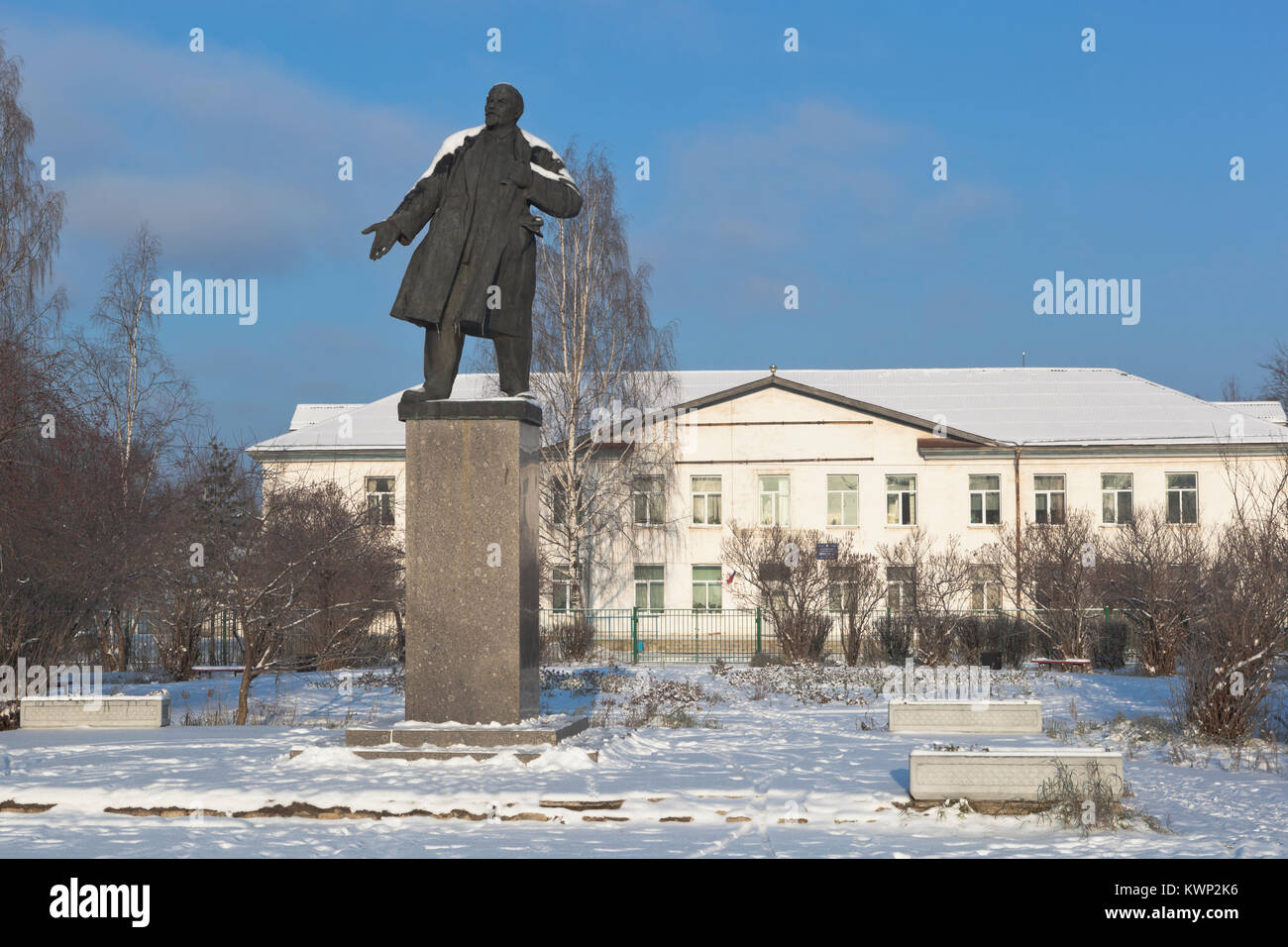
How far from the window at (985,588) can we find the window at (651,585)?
9743 millimetres

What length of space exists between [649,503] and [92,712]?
25.9 meters

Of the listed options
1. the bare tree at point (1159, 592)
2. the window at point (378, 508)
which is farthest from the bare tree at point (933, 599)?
the window at point (378, 508)

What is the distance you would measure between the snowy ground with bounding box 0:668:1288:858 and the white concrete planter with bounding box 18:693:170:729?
400 millimetres

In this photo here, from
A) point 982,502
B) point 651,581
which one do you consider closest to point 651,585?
point 651,581

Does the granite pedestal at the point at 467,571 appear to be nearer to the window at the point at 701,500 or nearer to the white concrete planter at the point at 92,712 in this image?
the white concrete planter at the point at 92,712

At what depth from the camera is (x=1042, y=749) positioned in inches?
282

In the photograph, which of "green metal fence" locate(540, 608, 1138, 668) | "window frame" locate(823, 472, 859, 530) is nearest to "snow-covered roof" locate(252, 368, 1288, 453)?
"window frame" locate(823, 472, 859, 530)

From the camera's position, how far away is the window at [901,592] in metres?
24.9

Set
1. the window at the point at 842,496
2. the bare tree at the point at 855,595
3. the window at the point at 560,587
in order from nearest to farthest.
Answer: the bare tree at the point at 855,595
the window at the point at 560,587
the window at the point at 842,496

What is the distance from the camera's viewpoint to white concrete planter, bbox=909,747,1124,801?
7000 mm

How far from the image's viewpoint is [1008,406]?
38.5 meters

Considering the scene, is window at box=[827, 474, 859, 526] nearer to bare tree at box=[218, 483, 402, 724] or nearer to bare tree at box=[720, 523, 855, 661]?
bare tree at box=[720, 523, 855, 661]
